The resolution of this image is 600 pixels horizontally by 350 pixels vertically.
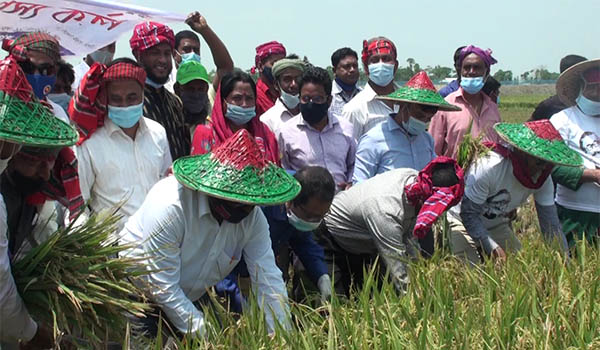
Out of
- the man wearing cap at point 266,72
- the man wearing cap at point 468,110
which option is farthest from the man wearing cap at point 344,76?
the man wearing cap at point 468,110

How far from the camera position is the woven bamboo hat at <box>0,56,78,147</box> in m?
Result: 2.29

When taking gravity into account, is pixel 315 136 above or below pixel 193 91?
below

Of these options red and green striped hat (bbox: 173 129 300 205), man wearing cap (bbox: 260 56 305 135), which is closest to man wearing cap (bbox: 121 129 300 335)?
red and green striped hat (bbox: 173 129 300 205)

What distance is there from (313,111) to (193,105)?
761 millimetres

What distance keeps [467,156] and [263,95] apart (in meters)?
1.95

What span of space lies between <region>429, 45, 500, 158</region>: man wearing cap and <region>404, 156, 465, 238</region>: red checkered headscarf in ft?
4.61

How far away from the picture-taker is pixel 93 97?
3.67 metres

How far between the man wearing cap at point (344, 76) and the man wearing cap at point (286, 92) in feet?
2.09

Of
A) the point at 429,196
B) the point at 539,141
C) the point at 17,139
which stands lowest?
the point at 429,196

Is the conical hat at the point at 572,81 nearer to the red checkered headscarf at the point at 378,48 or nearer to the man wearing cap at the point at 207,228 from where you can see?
the red checkered headscarf at the point at 378,48

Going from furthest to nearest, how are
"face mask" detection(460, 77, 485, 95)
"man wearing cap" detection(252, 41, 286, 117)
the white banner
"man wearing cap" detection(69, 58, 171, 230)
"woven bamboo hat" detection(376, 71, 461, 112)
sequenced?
"man wearing cap" detection(252, 41, 286, 117) < "face mask" detection(460, 77, 485, 95) < the white banner < "woven bamboo hat" detection(376, 71, 461, 112) < "man wearing cap" detection(69, 58, 171, 230)

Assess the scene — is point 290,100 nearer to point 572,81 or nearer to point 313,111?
point 313,111

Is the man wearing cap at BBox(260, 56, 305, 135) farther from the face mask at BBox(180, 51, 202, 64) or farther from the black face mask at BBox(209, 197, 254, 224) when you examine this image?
the black face mask at BBox(209, 197, 254, 224)

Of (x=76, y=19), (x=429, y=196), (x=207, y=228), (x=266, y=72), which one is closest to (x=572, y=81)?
(x=429, y=196)
